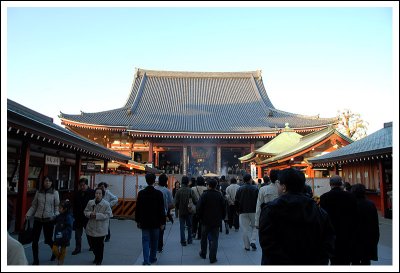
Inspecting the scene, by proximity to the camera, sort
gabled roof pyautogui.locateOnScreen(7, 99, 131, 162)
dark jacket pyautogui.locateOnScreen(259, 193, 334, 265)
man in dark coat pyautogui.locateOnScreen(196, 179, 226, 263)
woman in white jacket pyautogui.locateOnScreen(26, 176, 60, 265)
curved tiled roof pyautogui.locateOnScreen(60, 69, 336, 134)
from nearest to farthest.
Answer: dark jacket pyautogui.locateOnScreen(259, 193, 334, 265) < woman in white jacket pyautogui.locateOnScreen(26, 176, 60, 265) < man in dark coat pyautogui.locateOnScreen(196, 179, 226, 263) < gabled roof pyautogui.locateOnScreen(7, 99, 131, 162) < curved tiled roof pyautogui.locateOnScreen(60, 69, 336, 134)

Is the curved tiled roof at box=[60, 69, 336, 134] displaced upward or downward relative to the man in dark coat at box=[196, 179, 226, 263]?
upward

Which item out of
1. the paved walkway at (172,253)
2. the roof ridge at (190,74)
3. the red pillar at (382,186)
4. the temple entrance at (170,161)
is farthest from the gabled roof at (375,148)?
the roof ridge at (190,74)

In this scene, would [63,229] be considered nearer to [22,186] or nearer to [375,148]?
[22,186]

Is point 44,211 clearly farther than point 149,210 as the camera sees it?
Yes

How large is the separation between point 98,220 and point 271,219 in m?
3.86

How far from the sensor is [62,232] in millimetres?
6059

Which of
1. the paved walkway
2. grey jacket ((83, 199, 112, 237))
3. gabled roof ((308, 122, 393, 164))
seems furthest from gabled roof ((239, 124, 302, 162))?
grey jacket ((83, 199, 112, 237))

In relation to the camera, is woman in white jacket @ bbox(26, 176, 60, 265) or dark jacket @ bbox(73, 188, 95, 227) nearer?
woman in white jacket @ bbox(26, 176, 60, 265)

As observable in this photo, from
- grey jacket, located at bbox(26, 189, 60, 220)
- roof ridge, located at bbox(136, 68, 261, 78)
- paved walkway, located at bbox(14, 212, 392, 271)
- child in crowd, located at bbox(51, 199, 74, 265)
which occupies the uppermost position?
roof ridge, located at bbox(136, 68, 261, 78)

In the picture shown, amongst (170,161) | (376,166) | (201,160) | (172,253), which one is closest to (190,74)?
(170,161)

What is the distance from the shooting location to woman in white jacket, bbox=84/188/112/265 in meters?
5.99

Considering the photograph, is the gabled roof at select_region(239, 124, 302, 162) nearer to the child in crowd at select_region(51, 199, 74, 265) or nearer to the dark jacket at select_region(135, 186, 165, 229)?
the dark jacket at select_region(135, 186, 165, 229)

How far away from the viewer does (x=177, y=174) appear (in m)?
28.9

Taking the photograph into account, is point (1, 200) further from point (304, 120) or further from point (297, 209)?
point (304, 120)
